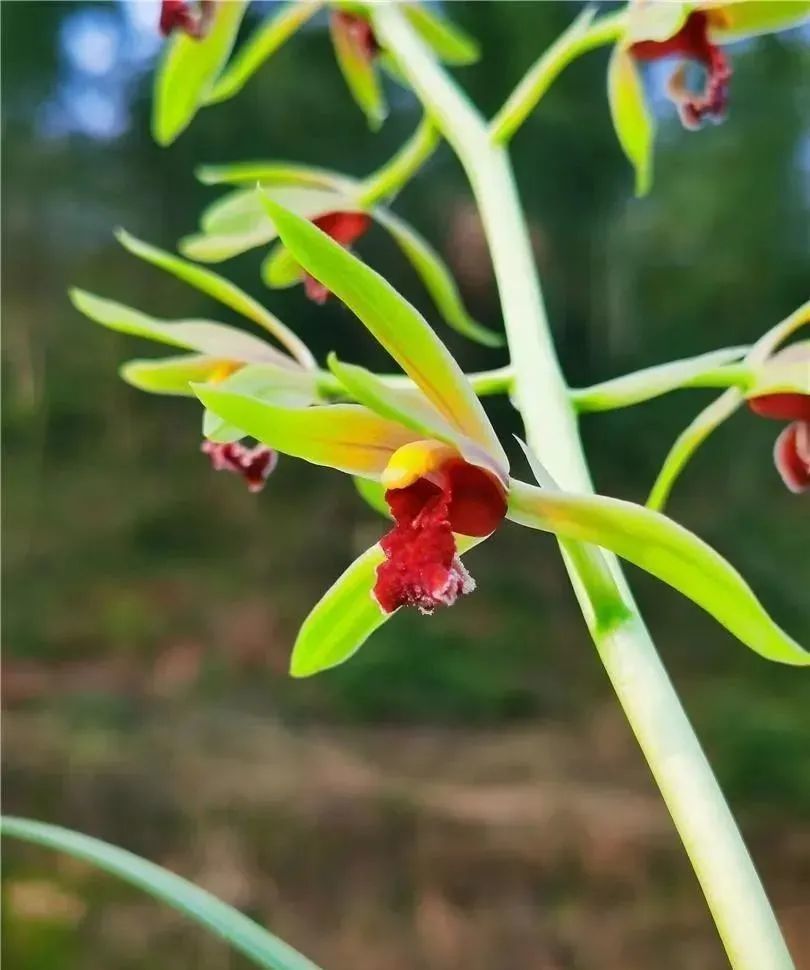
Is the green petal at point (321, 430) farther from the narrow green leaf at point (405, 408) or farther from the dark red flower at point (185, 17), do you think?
the dark red flower at point (185, 17)

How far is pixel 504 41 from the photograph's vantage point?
2.85ft

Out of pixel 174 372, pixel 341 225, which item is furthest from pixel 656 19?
pixel 174 372

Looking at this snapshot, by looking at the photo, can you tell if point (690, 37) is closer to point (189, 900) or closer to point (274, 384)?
point (274, 384)

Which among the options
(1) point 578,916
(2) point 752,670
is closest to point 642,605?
(2) point 752,670

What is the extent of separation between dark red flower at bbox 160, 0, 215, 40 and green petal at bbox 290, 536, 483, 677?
0.37 meters

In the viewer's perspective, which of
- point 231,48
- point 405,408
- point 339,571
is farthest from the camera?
point 339,571

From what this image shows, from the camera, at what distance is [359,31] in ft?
1.98

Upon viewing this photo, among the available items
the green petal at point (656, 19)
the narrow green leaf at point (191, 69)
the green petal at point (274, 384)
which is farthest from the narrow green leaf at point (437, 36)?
the green petal at point (274, 384)

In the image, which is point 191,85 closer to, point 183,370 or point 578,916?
point 183,370

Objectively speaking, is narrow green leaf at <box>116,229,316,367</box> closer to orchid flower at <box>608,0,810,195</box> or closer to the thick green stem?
the thick green stem

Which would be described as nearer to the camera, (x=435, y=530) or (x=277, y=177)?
(x=435, y=530)

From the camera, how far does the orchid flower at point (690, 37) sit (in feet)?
1.53

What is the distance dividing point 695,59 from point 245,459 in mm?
330

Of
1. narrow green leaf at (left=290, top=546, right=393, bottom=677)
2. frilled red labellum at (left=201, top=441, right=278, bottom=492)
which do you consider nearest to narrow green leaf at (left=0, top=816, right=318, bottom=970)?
narrow green leaf at (left=290, top=546, right=393, bottom=677)
